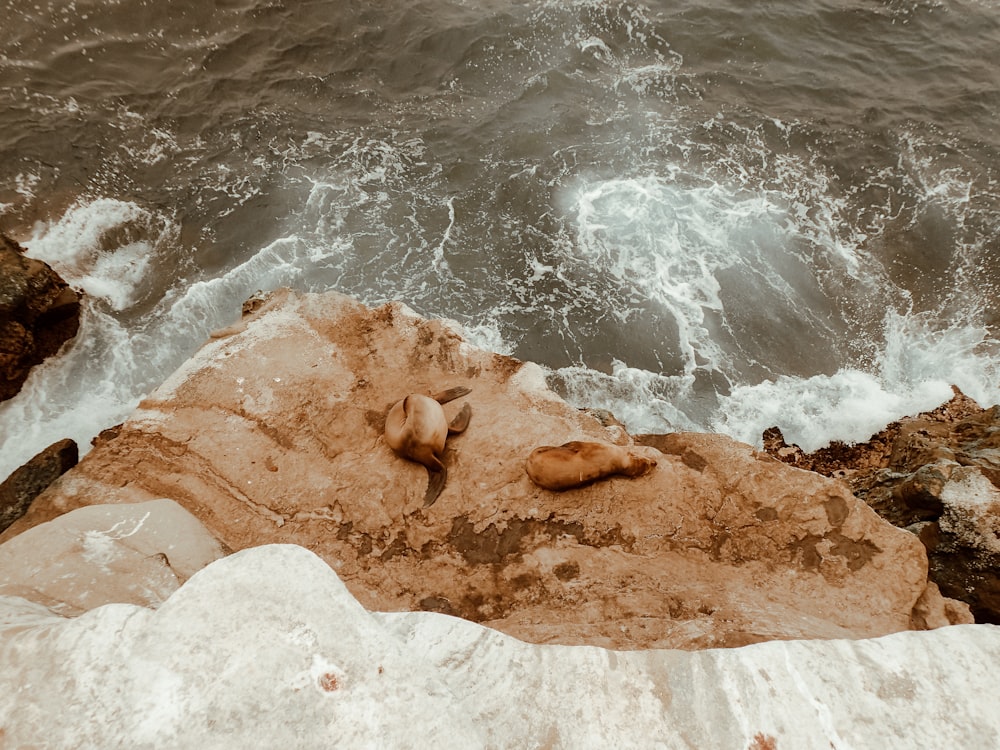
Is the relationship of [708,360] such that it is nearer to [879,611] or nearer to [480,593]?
[879,611]

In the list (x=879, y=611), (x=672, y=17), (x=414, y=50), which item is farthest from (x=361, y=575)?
(x=672, y=17)

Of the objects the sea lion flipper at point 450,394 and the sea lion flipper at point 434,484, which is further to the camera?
the sea lion flipper at point 450,394

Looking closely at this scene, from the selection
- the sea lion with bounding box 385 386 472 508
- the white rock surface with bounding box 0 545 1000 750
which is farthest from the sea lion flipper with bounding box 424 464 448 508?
the white rock surface with bounding box 0 545 1000 750

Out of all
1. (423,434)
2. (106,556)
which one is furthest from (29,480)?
(423,434)

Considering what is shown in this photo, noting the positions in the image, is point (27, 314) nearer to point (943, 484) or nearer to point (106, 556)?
point (106, 556)

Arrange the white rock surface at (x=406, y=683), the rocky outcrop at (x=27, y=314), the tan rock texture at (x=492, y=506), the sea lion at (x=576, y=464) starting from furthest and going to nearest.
→ 1. the rocky outcrop at (x=27, y=314)
2. the sea lion at (x=576, y=464)
3. the tan rock texture at (x=492, y=506)
4. the white rock surface at (x=406, y=683)

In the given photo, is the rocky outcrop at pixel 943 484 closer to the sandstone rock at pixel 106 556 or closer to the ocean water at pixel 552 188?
the ocean water at pixel 552 188

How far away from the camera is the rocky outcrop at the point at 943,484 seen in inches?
175

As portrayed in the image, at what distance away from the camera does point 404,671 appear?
2266 millimetres

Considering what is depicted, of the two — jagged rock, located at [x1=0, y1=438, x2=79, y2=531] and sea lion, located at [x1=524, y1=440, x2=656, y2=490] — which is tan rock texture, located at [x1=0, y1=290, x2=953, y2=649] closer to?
sea lion, located at [x1=524, y1=440, x2=656, y2=490]

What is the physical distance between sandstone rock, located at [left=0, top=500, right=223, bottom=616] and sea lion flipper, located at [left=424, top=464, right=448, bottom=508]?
1.36 m

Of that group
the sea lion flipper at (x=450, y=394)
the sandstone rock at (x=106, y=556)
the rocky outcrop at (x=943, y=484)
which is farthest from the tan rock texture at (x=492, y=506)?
the rocky outcrop at (x=943, y=484)

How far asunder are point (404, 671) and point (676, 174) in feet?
27.1

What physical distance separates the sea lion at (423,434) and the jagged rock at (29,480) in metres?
2.86
